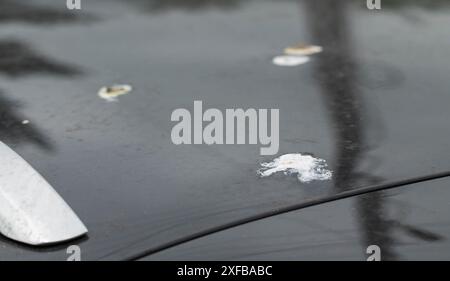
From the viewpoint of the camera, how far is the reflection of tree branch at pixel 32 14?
240 centimetres

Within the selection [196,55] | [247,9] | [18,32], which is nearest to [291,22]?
[247,9]

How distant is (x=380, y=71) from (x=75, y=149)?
2.46ft

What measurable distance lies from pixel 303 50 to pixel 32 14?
827 millimetres

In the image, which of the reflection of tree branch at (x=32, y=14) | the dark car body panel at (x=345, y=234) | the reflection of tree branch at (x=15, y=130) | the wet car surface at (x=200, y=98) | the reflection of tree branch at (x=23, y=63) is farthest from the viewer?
the reflection of tree branch at (x=32, y=14)

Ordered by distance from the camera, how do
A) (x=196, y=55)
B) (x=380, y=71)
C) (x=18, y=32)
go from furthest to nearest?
1. (x=18, y=32)
2. (x=196, y=55)
3. (x=380, y=71)

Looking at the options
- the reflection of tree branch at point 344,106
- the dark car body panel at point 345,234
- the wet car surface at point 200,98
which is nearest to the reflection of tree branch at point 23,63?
the wet car surface at point 200,98

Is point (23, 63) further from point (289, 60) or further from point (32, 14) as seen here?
point (289, 60)

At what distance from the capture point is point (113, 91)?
6.36 ft

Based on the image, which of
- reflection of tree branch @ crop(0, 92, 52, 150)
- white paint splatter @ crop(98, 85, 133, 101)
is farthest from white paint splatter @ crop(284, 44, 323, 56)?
reflection of tree branch @ crop(0, 92, 52, 150)

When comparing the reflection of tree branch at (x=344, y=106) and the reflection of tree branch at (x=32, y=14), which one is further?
the reflection of tree branch at (x=32, y=14)

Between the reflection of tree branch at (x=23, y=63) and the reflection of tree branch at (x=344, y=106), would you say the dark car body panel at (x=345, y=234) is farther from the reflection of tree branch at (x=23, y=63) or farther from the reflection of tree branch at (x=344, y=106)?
the reflection of tree branch at (x=23, y=63)

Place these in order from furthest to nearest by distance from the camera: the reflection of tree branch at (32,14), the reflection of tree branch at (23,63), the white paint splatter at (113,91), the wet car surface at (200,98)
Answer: the reflection of tree branch at (32,14) < the reflection of tree branch at (23,63) < the white paint splatter at (113,91) < the wet car surface at (200,98)
